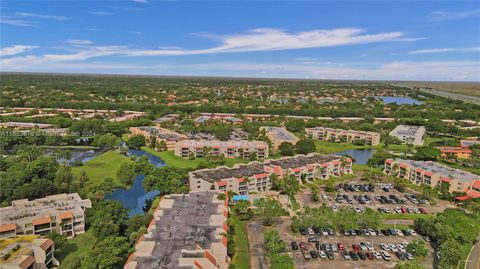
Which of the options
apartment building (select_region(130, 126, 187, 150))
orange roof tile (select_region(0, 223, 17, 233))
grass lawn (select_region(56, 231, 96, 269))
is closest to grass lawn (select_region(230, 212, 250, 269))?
grass lawn (select_region(56, 231, 96, 269))

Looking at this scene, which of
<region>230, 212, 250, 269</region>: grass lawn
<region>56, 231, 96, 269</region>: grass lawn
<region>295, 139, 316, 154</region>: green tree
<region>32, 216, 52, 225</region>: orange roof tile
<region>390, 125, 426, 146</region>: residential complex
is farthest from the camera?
<region>390, 125, 426, 146</region>: residential complex

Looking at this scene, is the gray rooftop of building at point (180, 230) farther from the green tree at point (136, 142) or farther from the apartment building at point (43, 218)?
the green tree at point (136, 142)

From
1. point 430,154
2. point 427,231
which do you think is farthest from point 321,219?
point 430,154

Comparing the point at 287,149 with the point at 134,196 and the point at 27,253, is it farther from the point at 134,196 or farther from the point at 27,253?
the point at 27,253

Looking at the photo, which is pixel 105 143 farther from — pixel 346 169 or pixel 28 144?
pixel 346 169

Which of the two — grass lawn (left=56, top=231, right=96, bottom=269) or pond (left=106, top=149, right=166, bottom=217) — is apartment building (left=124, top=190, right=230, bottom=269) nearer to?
grass lawn (left=56, top=231, right=96, bottom=269)

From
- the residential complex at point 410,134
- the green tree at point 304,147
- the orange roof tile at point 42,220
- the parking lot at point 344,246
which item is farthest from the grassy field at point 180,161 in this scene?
the residential complex at point 410,134

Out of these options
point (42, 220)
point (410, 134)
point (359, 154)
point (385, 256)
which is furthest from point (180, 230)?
point (410, 134)
